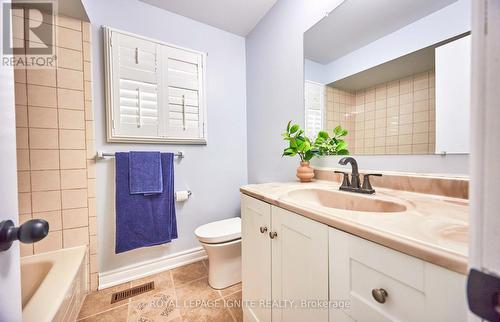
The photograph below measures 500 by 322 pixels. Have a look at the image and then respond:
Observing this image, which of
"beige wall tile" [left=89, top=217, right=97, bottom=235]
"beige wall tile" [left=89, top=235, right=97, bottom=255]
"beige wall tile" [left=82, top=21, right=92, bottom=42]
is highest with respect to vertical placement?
"beige wall tile" [left=82, top=21, right=92, bottom=42]

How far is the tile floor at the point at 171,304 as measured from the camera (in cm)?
121

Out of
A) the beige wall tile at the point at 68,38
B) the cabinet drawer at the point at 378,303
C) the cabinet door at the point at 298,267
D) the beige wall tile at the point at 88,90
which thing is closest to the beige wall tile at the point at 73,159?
the beige wall tile at the point at 88,90

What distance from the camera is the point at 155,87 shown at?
1.63 metres

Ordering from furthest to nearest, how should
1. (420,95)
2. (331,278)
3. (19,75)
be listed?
(19,75), (420,95), (331,278)

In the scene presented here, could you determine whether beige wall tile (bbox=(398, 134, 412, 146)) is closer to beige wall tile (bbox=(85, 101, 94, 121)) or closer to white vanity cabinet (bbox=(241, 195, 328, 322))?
white vanity cabinet (bbox=(241, 195, 328, 322))

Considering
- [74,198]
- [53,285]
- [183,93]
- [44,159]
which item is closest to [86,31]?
[183,93]

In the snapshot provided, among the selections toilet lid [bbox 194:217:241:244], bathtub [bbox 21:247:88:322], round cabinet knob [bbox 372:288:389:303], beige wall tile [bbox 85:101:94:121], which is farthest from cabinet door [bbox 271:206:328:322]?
beige wall tile [bbox 85:101:94:121]

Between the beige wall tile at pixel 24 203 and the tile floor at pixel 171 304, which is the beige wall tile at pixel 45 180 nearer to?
the beige wall tile at pixel 24 203

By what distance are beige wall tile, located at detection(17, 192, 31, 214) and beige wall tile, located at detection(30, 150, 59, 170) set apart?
181mm

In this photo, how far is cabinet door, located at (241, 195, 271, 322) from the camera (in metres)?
0.92

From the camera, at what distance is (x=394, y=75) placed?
97 centimetres

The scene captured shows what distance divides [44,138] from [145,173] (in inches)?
25.8

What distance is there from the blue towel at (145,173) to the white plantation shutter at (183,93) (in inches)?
10.6

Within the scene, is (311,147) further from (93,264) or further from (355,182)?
(93,264)
